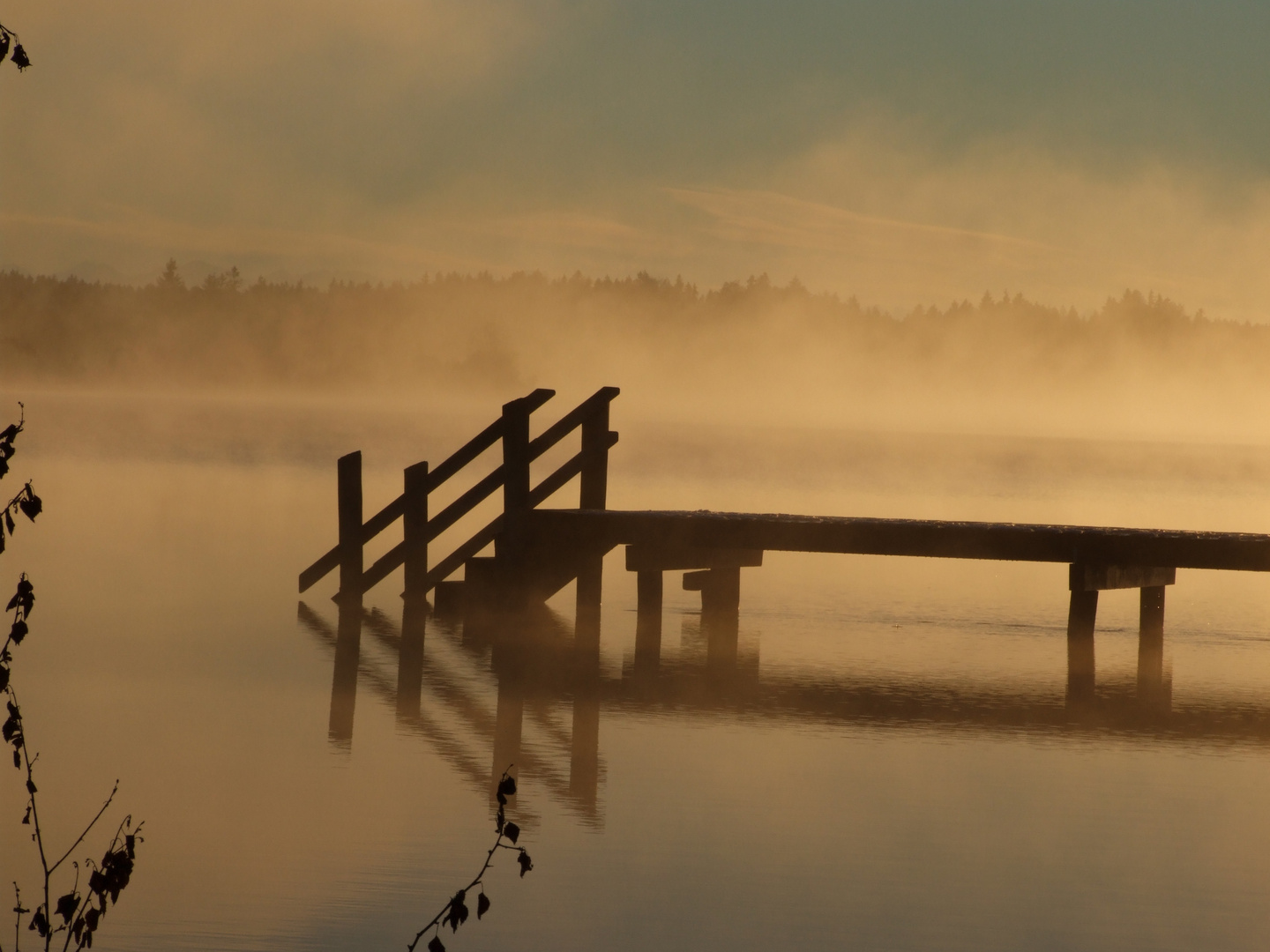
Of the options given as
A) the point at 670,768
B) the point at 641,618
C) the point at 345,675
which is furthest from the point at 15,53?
the point at 641,618

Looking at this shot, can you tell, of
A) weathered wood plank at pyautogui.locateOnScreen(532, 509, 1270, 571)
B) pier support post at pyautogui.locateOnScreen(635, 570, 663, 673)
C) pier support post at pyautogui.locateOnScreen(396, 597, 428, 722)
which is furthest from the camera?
pier support post at pyautogui.locateOnScreen(635, 570, 663, 673)

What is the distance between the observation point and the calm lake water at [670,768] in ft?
22.9

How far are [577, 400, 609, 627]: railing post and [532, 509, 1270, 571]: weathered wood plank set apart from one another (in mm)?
1128

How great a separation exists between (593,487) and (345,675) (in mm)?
4050

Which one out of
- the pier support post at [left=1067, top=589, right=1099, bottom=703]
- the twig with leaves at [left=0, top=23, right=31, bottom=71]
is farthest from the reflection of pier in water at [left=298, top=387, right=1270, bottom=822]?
the twig with leaves at [left=0, top=23, right=31, bottom=71]

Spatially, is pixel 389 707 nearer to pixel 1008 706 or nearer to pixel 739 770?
pixel 739 770

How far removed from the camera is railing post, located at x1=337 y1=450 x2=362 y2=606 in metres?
16.4

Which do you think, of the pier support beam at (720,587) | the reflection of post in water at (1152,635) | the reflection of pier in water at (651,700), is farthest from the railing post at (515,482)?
the reflection of post in water at (1152,635)

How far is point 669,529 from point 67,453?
43.4m

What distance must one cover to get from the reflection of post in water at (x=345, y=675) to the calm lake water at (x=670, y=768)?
59mm

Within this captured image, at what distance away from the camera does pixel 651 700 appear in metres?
12.1

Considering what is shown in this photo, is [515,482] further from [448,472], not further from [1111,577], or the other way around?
[1111,577]

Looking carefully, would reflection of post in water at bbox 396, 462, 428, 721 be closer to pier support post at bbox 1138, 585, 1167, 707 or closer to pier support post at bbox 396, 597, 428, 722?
pier support post at bbox 396, 597, 428, 722

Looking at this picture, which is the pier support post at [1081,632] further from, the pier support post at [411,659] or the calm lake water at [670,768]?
the pier support post at [411,659]
